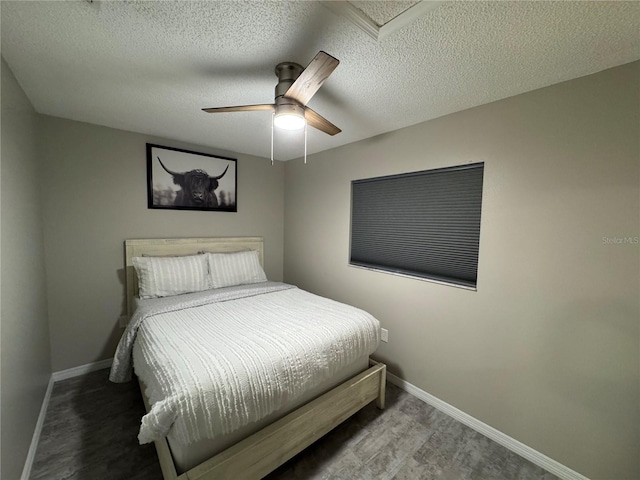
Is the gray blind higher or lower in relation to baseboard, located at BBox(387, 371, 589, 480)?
higher

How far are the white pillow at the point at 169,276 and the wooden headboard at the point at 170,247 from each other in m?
0.13

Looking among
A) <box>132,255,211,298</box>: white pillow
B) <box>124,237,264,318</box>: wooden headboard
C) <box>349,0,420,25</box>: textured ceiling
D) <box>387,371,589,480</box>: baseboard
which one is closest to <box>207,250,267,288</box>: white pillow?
<box>132,255,211,298</box>: white pillow

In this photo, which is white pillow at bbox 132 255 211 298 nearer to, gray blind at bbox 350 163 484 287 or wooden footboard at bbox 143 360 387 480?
wooden footboard at bbox 143 360 387 480

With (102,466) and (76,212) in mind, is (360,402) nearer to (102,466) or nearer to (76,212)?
(102,466)

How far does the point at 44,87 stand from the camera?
168cm

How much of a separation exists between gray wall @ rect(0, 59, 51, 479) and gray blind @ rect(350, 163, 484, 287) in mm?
2494

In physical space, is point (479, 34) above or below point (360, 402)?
above

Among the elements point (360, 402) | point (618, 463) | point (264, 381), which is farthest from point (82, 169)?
point (618, 463)

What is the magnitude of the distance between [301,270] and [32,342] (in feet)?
8.05

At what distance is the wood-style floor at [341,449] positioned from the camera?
1457 mm

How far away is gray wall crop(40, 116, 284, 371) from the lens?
7.16 feet

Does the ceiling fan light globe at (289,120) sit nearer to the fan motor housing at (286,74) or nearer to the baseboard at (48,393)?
the fan motor housing at (286,74)

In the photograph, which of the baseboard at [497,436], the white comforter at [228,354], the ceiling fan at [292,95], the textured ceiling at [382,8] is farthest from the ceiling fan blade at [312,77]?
the baseboard at [497,436]

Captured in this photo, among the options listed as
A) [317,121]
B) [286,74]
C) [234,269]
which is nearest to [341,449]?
[234,269]
